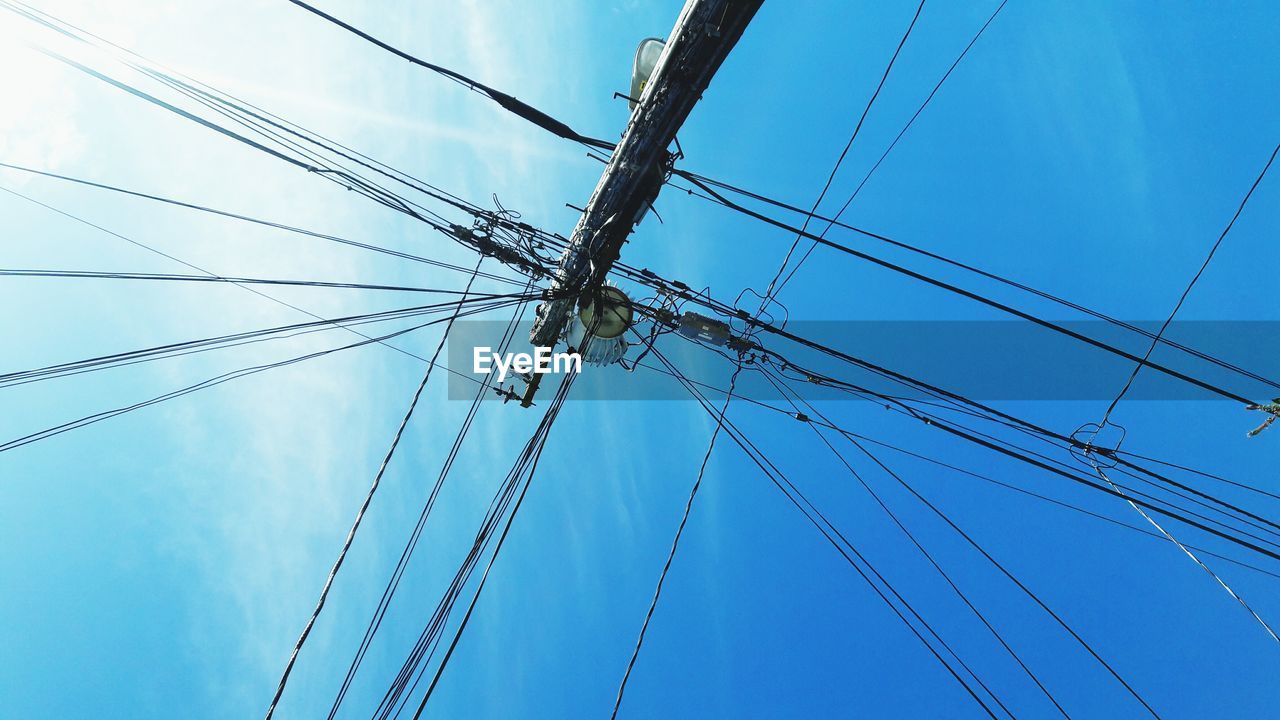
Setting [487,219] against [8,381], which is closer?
[8,381]

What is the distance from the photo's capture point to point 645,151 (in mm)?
5000

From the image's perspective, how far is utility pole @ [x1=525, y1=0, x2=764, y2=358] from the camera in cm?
434

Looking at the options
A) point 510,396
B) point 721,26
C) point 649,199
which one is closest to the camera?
point 721,26

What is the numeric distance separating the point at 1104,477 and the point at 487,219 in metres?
6.30

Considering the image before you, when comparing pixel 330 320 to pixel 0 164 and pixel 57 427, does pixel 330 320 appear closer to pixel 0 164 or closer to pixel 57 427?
pixel 57 427

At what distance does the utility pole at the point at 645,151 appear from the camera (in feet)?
14.2

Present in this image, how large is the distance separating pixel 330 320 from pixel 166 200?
1.78 meters

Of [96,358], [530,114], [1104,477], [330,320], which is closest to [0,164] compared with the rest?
[96,358]

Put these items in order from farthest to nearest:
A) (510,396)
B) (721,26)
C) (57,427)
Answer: (510,396) < (57,427) < (721,26)

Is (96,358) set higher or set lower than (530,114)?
lower

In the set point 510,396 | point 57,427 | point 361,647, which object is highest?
point 510,396

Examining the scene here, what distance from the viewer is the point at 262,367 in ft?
19.7

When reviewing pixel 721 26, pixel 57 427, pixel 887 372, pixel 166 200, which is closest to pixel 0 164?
pixel 166 200

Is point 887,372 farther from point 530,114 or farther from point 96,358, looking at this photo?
point 96,358
